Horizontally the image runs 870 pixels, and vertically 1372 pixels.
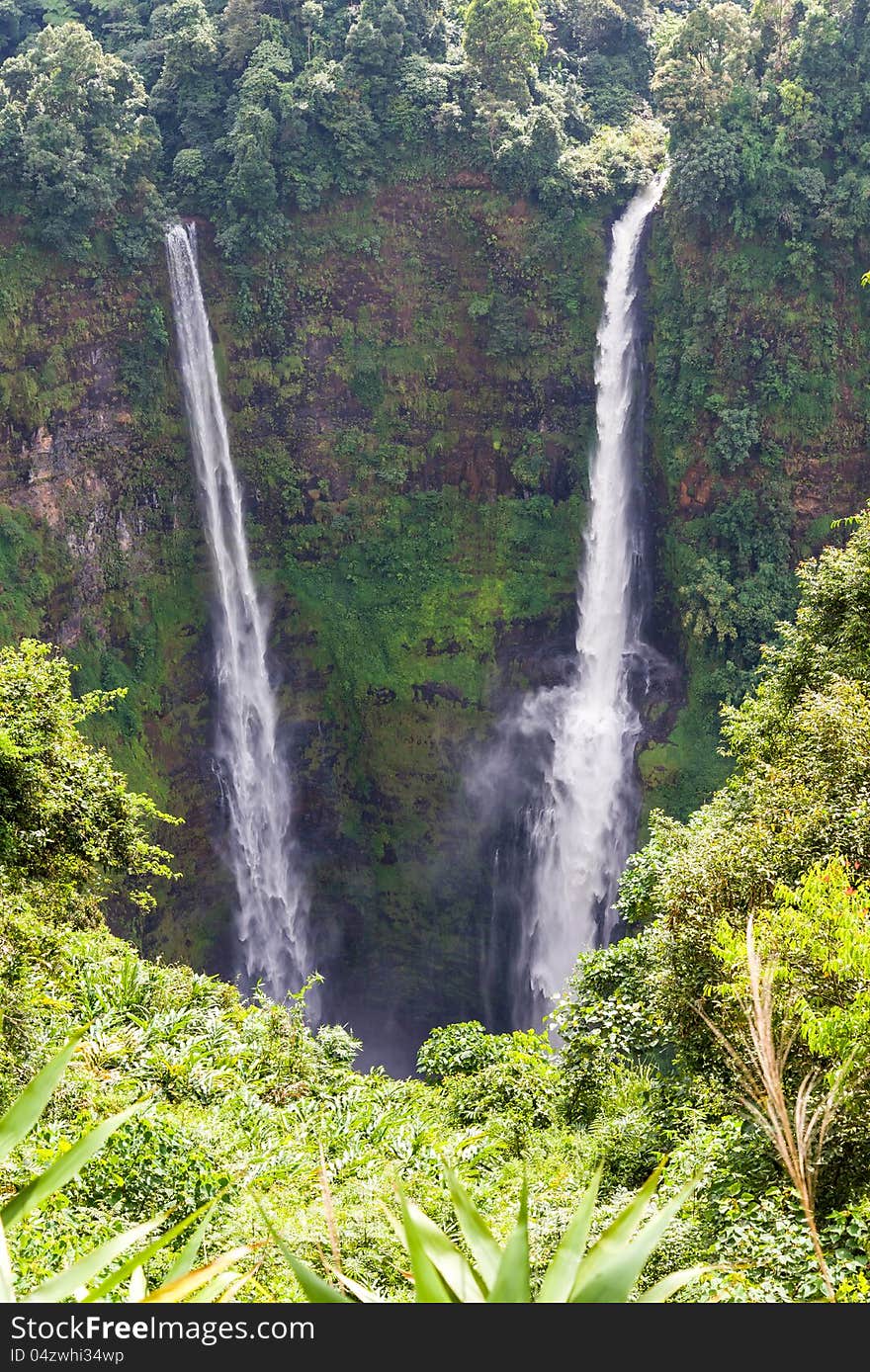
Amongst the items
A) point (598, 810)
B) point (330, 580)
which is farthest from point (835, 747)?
point (330, 580)

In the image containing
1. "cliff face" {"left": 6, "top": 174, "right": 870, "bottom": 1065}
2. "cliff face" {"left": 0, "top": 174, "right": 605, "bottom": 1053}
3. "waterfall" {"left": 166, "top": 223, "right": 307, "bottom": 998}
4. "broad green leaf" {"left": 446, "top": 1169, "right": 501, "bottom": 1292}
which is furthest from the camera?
"waterfall" {"left": 166, "top": 223, "right": 307, "bottom": 998}

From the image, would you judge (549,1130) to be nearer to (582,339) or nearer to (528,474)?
(528,474)

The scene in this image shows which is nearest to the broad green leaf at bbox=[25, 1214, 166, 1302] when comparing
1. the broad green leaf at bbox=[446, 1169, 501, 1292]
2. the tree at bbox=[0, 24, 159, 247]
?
the broad green leaf at bbox=[446, 1169, 501, 1292]

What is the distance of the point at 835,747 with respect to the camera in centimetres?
819

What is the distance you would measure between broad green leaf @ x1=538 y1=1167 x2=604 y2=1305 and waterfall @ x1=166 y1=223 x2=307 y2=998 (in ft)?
73.5

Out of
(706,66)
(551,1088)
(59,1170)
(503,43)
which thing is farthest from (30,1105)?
(503,43)

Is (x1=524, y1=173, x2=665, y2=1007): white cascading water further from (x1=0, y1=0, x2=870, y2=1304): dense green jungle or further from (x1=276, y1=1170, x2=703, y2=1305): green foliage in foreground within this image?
(x1=276, y1=1170, x2=703, y2=1305): green foliage in foreground

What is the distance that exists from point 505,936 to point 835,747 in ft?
55.0

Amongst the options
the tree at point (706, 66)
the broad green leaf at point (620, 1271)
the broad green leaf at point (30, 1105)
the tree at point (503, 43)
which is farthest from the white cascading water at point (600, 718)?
the broad green leaf at point (30, 1105)

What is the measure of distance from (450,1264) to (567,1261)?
199 millimetres

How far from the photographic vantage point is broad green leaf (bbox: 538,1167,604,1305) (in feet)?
5.57

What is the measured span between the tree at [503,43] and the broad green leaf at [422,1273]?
25230 millimetres

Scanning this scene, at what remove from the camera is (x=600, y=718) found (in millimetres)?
23688

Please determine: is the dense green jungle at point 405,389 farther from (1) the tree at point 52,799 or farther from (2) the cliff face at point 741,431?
(1) the tree at point 52,799
